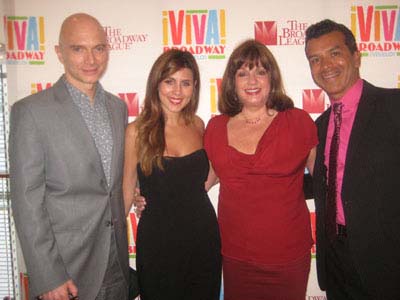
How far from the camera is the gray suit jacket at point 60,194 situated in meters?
1.40

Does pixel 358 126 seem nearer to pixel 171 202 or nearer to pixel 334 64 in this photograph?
→ pixel 334 64

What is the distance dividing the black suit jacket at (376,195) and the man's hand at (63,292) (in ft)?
4.97

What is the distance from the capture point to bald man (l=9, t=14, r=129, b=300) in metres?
1.40

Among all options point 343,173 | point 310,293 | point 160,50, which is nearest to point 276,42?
point 160,50

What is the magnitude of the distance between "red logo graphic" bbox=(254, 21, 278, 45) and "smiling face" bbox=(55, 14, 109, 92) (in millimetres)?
1396

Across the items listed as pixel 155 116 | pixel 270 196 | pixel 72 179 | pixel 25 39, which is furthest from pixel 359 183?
pixel 25 39

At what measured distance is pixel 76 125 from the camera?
1.50m

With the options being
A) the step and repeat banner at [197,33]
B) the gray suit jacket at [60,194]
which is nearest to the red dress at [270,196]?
the gray suit jacket at [60,194]

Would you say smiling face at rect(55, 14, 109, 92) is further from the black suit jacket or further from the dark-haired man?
the black suit jacket

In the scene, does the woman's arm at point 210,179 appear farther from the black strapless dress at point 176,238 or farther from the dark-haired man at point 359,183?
the dark-haired man at point 359,183

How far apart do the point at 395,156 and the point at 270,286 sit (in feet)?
→ 3.25

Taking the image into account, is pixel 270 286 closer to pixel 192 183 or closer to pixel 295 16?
pixel 192 183

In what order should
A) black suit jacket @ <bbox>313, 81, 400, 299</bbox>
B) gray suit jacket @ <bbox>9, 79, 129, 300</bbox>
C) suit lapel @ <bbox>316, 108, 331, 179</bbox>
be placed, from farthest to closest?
1. suit lapel @ <bbox>316, 108, 331, 179</bbox>
2. black suit jacket @ <bbox>313, 81, 400, 299</bbox>
3. gray suit jacket @ <bbox>9, 79, 129, 300</bbox>

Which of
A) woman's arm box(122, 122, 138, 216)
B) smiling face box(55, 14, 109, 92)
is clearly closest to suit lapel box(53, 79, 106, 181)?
smiling face box(55, 14, 109, 92)
